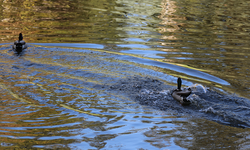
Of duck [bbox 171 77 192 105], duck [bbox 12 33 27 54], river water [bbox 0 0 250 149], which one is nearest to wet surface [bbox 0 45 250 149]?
river water [bbox 0 0 250 149]

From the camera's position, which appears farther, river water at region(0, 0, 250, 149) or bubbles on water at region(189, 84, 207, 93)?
bubbles on water at region(189, 84, 207, 93)

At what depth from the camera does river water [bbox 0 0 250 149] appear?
635 cm

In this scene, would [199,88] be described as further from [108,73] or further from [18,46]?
[18,46]

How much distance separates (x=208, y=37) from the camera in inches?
671

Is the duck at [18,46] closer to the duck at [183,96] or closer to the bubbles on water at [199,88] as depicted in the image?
the duck at [183,96]

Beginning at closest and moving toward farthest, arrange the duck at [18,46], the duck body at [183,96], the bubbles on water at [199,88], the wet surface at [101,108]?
1. the wet surface at [101,108]
2. the duck body at [183,96]
3. the bubbles on water at [199,88]
4. the duck at [18,46]

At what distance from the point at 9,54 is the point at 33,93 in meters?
4.49

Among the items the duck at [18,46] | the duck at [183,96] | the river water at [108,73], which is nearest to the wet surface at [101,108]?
the river water at [108,73]

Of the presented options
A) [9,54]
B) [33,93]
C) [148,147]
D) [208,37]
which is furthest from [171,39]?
[148,147]

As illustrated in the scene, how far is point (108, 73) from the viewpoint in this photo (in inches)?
411

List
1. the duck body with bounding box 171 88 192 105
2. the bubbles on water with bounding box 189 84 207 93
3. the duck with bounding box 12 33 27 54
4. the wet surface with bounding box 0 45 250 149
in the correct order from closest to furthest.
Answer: the wet surface with bounding box 0 45 250 149 → the duck body with bounding box 171 88 192 105 → the bubbles on water with bounding box 189 84 207 93 → the duck with bounding box 12 33 27 54

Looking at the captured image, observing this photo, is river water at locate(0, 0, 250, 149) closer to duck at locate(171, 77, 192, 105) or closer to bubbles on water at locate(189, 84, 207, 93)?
bubbles on water at locate(189, 84, 207, 93)

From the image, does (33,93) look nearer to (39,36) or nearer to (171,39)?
(39,36)

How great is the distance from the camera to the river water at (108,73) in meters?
6.35
